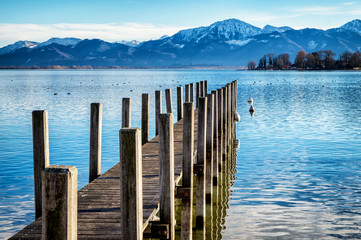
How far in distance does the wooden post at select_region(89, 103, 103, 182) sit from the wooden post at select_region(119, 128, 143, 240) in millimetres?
4887

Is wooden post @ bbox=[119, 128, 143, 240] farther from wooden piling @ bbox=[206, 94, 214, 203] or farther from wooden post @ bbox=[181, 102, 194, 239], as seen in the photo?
wooden piling @ bbox=[206, 94, 214, 203]

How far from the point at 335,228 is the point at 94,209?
7.46 m

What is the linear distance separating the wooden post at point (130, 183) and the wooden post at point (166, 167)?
1.70 metres

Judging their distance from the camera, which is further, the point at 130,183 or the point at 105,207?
the point at 105,207

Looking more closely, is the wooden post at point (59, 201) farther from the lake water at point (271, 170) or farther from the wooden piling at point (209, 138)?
the lake water at point (271, 170)

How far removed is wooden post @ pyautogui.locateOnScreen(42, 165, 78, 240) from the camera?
3.73 m

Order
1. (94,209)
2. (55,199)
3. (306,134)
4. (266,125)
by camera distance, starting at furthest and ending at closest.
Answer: (266,125) < (306,134) < (94,209) < (55,199)

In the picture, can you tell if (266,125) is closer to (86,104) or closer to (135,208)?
(86,104)

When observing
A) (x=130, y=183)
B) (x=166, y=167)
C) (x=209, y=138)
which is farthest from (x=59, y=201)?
(x=209, y=138)

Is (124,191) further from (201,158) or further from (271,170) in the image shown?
(271,170)

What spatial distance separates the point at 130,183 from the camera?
17.0 ft

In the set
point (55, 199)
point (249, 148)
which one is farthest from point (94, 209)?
point (249, 148)

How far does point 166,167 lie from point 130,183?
1.81 metres

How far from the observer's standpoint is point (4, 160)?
2150 centimetres
